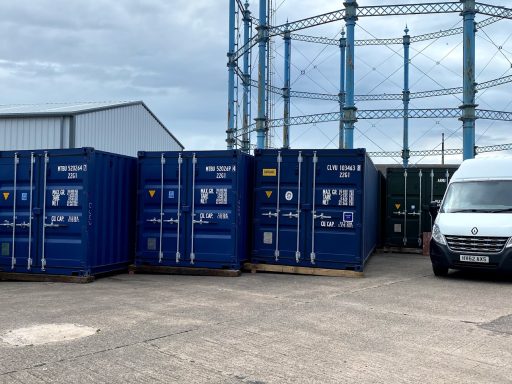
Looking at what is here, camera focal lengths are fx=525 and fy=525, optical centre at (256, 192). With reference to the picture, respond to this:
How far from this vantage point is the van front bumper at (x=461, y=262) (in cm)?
1061

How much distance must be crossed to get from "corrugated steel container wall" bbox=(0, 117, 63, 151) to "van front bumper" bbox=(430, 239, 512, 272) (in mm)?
18010

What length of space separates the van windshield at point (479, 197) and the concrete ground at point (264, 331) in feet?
5.39

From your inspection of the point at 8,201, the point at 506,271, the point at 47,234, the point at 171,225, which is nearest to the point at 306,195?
the point at 171,225

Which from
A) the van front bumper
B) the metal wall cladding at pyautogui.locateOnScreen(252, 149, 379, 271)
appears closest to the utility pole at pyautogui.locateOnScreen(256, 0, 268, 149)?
the metal wall cladding at pyautogui.locateOnScreen(252, 149, 379, 271)

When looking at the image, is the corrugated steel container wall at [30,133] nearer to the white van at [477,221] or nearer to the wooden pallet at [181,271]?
the wooden pallet at [181,271]

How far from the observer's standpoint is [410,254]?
17594 mm

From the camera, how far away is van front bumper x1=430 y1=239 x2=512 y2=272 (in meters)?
10.6

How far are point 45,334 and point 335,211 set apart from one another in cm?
688

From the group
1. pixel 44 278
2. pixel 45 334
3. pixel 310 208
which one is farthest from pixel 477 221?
pixel 44 278

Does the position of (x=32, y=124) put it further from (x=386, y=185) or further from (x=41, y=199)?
(x=386, y=185)

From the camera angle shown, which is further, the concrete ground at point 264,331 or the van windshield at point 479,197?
the van windshield at point 479,197

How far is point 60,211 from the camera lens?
1093cm

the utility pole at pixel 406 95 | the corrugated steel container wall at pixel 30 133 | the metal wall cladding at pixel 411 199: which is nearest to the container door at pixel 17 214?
the metal wall cladding at pixel 411 199

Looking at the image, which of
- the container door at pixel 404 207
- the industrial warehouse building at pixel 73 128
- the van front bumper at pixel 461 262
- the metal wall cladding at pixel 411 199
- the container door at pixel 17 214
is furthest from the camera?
the industrial warehouse building at pixel 73 128
